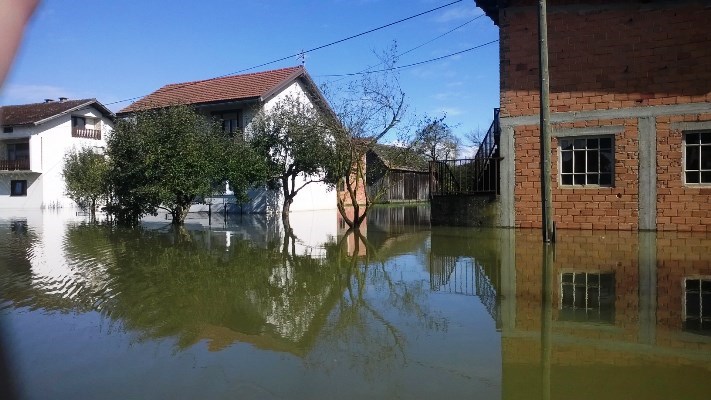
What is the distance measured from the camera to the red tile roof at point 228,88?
27.4m

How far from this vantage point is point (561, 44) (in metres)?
14.8

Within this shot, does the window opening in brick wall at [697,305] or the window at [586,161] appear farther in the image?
the window at [586,161]

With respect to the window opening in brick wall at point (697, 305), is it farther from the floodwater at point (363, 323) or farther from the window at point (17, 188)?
the window at point (17, 188)

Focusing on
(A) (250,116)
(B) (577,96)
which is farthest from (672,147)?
(A) (250,116)

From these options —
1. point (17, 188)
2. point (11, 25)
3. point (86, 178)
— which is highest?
point (86, 178)

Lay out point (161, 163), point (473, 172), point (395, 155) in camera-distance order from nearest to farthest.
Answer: point (395, 155) → point (161, 163) → point (473, 172)

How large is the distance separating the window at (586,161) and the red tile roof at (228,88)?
51.3 ft

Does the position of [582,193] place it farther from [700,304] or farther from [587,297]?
[700,304]

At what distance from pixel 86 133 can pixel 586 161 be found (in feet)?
123

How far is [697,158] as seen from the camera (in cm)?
1389

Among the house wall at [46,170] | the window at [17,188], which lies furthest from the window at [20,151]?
the window at [17,188]

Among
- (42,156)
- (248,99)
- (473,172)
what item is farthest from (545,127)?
(42,156)

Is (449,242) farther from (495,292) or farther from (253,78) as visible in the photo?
(253,78)

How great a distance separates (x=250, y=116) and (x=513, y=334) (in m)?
23.0
